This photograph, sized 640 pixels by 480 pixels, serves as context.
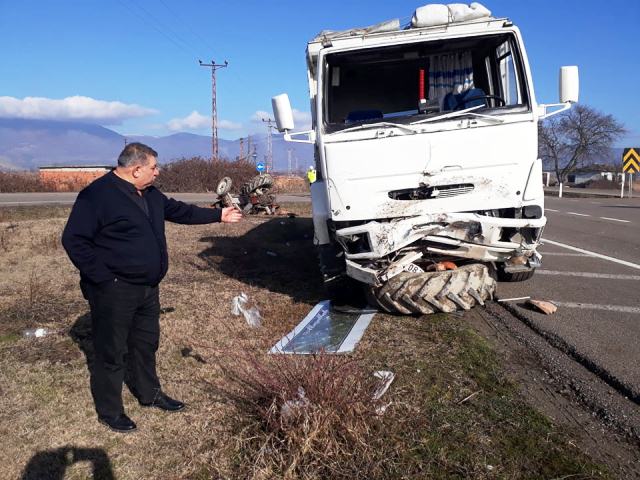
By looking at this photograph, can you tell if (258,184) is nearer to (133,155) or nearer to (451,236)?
(451,236)

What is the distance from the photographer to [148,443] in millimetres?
3512

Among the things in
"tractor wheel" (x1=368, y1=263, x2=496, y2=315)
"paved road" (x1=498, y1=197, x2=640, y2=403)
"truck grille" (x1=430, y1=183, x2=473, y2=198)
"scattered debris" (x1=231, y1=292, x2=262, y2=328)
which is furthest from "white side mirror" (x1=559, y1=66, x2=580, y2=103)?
"scattered debris" (x1=231, y1=292, x2=262, y2=328)

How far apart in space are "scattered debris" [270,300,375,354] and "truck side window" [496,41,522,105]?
2.75 metres

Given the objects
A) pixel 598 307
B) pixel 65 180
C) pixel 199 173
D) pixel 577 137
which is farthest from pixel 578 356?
pixel 577 137

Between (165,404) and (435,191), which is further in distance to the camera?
(435,191)

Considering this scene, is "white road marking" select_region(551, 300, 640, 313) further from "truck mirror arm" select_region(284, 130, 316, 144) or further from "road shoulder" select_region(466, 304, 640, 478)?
"truck mirror arm" select_region(284, 130, 316, 144)

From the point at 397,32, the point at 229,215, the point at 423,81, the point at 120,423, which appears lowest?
the point at 120,423

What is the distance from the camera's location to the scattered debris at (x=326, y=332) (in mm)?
5016

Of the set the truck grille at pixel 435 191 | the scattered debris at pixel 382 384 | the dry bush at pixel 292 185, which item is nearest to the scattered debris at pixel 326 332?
the scattered debris at pixel 382 384

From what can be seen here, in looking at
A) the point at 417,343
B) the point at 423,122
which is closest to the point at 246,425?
the point at 417,343

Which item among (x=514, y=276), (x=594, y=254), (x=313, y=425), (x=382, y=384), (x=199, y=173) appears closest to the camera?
(x=313, y=425)

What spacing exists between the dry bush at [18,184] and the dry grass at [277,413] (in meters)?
29.4

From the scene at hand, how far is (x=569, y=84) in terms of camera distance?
6.08 meters

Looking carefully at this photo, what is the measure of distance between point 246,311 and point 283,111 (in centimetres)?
227
